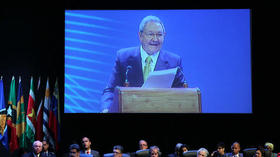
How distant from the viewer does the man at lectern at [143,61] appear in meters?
11.9

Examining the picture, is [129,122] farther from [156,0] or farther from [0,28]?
[0,28]

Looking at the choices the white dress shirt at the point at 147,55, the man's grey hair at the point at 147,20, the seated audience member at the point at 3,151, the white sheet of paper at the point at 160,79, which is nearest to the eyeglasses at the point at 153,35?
the man's grey hair at the point at 147,20

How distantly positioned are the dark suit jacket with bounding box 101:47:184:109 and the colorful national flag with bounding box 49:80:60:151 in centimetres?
111

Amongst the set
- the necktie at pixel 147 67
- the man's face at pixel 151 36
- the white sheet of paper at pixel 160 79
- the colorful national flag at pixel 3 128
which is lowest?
the colorful national flag at pixel 3 128

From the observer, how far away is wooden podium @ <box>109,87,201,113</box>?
11875 millimetres

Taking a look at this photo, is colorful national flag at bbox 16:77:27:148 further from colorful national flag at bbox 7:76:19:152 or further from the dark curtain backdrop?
the dark curtain backdrop

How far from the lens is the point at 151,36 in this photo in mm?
12086

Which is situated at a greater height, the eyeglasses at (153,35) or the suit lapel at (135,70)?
the eyeglasses at (153,35)

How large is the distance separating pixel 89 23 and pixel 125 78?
1.63 m

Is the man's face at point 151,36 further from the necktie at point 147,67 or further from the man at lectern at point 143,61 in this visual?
the necktie at point 147,67

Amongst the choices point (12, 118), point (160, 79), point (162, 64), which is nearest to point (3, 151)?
point (12, 118)

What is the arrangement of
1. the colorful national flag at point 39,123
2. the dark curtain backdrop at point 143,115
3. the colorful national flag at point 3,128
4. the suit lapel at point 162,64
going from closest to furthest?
the colorful national flag at point 3,128
the colorful national flag at point 39,123
the suit lapel at point 162,64
the dark curtain backdrop at point 143,115

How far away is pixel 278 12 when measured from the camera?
12289 millimetres

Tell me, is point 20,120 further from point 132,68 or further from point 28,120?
point 132,68
